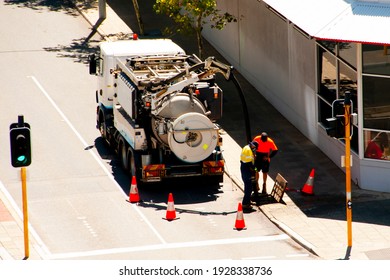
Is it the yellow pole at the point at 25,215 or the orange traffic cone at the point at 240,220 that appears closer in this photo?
the yellow pole at the point at 25,215

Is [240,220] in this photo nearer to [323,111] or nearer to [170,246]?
[170,246]

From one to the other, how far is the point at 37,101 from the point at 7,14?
11.3 meters

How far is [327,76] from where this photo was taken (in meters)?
33.9

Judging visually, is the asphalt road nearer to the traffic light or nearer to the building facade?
the traffic light

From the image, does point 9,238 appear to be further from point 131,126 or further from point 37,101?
point 37,101

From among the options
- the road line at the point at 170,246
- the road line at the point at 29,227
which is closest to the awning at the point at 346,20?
the road line at the point at 170,246

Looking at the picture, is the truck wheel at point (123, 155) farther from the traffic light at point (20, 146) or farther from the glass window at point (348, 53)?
the traffic light at point (20, 146)

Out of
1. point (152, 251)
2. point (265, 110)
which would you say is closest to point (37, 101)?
point (265, 110)

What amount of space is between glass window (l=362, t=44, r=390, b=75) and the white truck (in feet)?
12.1

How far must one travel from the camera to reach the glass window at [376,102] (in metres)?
31.0

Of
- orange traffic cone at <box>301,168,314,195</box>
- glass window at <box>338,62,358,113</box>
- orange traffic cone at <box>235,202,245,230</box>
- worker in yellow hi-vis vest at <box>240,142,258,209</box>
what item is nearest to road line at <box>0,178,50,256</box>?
orange traffic cone at <box>235,202,245,230</box>

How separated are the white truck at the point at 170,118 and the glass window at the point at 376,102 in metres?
3.80

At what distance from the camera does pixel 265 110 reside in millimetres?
38656

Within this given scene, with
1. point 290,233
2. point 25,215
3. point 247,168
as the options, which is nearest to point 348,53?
point 247,168
